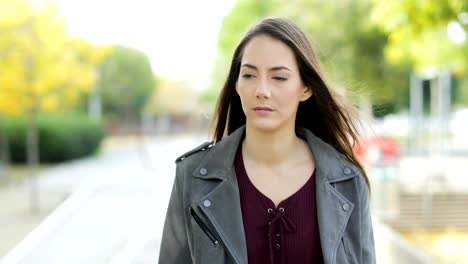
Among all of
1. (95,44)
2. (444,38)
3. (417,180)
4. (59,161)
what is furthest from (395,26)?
(59,161)

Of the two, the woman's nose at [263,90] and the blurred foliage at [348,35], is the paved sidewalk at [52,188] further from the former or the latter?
the blurred foliage at [348,35]

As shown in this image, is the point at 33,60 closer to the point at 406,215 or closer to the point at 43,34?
the point at 43,34

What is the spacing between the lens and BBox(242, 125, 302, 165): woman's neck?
2156 mm

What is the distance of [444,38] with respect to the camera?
988 cm

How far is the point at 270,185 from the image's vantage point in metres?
2.12

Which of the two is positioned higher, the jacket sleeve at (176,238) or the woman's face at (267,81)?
the woman's face at (267,81)

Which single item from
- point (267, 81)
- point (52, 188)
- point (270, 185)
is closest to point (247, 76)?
point (267, 81)

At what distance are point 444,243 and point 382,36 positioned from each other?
29.8ft

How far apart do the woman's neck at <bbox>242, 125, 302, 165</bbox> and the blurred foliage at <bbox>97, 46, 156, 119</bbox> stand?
2967cm

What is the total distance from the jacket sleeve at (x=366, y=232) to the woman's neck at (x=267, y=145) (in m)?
0.29

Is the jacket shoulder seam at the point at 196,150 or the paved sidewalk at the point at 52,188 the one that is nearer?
the jacket shoulder seam at the point at 196,150

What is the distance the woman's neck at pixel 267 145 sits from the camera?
2.16 meters

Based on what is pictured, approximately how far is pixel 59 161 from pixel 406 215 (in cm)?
1734

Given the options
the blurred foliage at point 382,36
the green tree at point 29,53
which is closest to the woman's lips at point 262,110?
the blurred foliage at point 382,36
